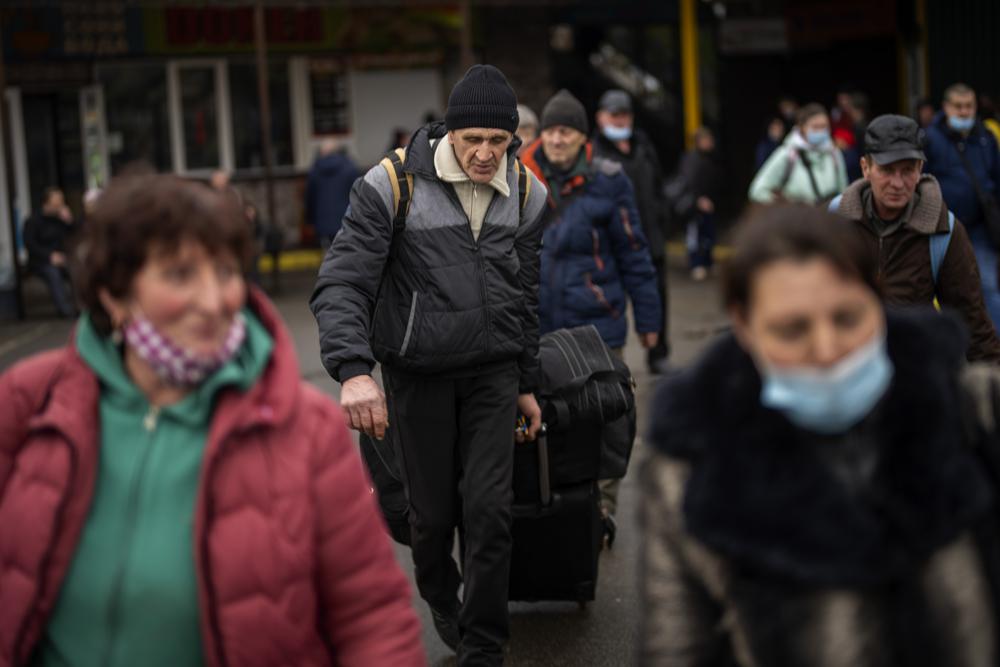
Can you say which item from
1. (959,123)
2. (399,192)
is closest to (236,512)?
(399,192)

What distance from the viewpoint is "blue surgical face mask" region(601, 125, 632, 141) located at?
10000 millimetres

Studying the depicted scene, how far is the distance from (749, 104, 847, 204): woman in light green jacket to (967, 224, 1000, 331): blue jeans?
7.51ft

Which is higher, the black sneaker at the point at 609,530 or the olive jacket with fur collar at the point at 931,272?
the olive jacket with fur collar at the point at 931,272

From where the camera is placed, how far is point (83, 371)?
8.86 ft

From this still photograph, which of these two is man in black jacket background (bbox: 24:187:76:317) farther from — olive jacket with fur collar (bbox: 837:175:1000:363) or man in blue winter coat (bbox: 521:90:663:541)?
olive jacket with fur collar (bbox: 837:175:1000:363)

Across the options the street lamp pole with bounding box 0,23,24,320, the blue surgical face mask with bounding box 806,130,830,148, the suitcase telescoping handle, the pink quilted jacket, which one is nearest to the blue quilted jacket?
the suitcase telescoping handle

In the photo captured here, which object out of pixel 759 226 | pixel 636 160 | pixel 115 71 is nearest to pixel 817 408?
pixel 759 226

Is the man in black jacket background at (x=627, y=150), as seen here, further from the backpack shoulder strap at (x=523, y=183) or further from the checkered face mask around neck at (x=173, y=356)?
the checkered face mask around neck at (x=173, y=356)

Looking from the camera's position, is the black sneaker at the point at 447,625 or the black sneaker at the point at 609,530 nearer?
the black sneaker at the point at 447,625

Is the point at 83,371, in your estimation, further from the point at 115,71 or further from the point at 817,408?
the point at 115,71

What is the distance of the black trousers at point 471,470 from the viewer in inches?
200

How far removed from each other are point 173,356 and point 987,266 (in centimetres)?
640

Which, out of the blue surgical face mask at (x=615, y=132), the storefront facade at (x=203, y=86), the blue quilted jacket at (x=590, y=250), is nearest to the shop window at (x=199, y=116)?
the storefront facade at (x=203, y=86)

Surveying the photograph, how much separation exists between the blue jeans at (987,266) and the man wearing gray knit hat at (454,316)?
120 inches
